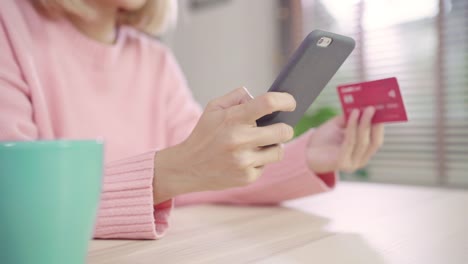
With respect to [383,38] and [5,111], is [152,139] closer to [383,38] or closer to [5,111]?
[5,111]

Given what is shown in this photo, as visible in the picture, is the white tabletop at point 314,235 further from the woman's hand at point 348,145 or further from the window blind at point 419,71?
the window blind at point 419,71

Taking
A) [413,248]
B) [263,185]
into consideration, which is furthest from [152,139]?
[413,248]

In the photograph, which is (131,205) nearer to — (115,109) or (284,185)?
(284,185)

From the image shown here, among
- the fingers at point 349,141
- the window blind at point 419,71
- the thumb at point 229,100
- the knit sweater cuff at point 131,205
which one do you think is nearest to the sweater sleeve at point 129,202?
the knit sweater cuff at point 131,205

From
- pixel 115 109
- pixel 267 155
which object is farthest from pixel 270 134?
pixel 115 109

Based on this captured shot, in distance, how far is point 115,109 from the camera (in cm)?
88

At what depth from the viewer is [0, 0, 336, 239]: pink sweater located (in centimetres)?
53

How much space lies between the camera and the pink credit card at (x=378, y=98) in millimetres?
638

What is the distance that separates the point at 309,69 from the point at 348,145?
0.29 meters

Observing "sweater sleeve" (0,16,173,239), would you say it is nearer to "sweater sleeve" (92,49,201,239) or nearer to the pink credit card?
"sweater sleeve" (92,49,201,239)

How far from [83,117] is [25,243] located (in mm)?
580

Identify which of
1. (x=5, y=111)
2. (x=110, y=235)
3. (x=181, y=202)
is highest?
(x=5, y=111)

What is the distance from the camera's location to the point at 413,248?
44cm

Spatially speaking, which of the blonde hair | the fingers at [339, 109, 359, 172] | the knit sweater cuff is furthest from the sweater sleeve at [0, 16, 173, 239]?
the blonde hair
